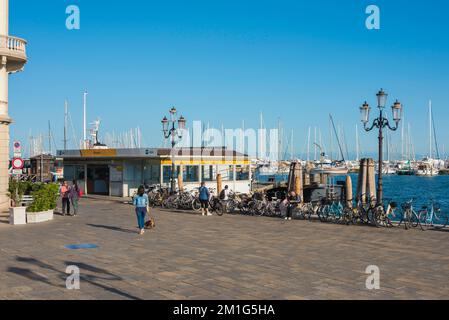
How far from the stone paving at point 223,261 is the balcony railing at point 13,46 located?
32.5ft

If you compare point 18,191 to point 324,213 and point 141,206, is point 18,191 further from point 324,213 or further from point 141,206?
point 324,213

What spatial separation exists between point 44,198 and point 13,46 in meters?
9.25

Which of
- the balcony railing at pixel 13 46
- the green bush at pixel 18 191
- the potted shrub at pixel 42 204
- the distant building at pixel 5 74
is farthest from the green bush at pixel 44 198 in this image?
the balcony railing at pixel 13 46

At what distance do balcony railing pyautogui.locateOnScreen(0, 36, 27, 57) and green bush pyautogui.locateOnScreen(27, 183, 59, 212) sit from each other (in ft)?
25.1

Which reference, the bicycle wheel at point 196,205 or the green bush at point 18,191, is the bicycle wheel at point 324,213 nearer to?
the bicycle wheel at point 196,205

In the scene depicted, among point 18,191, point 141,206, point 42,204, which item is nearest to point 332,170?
point 18,191

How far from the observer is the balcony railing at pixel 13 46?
24734 mm

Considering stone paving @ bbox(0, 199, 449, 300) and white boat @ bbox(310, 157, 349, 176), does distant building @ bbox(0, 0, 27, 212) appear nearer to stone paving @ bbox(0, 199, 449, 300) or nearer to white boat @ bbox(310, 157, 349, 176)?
stone paving @ bbox(0, 199, 449, 300)

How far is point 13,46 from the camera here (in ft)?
82.7

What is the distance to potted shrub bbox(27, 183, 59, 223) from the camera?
20062mm

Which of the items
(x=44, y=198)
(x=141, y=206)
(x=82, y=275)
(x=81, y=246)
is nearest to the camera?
(x=82, y=275)
